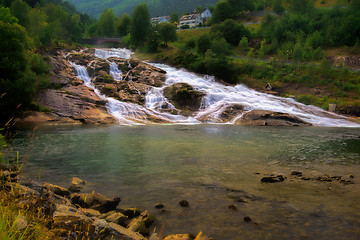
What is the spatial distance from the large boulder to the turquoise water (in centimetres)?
1979

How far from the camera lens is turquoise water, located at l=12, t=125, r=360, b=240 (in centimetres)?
681

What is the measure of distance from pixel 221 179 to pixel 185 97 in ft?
102

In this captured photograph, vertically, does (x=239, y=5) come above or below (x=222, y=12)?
above

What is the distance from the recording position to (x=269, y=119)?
111 ft

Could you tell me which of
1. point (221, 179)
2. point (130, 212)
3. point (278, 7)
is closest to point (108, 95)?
point (221, 179)

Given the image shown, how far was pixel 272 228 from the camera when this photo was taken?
21.6ft

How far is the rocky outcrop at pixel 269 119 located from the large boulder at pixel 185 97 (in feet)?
26.5

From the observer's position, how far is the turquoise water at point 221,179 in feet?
22.3

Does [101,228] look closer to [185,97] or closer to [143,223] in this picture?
[143,223]

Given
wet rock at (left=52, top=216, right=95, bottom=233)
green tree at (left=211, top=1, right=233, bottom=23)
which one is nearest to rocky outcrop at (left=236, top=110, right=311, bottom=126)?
wet rock at (left=52, top=216, right=95, bottom=233)

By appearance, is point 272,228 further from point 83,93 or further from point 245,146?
point 83,93

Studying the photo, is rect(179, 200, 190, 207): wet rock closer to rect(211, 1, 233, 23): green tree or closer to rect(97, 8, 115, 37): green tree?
rect(211, 1, 233, 23): green tree

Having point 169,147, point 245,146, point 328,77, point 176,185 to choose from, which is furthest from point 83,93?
point 328,77

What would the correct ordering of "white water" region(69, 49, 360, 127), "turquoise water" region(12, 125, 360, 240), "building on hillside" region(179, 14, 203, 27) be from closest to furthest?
1. "turquoise water" region(12, 125, 360, 240)
2. "white water" region(69, 49, 360, 127)
3. "building on hillside" region(179, 14, 203, 27)
